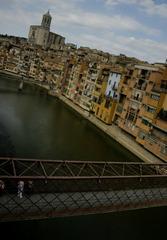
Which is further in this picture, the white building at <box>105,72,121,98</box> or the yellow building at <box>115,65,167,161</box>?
the white building at <box>105,72,121,98</box>

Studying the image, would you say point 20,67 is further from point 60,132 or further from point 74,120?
point 60,132

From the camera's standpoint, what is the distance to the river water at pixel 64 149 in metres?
23.5

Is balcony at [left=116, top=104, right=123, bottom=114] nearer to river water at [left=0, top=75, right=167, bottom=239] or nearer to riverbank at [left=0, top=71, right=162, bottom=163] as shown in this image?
riverbank at [left=0, top=71, right=162, bottom=163]

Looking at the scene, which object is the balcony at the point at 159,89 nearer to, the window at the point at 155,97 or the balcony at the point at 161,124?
the window at the point at 155,97

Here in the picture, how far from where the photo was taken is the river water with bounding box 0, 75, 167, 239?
23469 mm

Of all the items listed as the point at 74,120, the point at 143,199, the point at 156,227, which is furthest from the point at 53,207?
the point at 74,120

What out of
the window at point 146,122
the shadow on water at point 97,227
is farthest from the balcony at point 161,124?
the shadow on water at point 97,227

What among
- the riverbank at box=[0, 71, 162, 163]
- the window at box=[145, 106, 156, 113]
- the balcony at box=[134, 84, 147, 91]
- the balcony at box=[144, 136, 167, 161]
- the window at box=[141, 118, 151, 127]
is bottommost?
the riverbank at box=[0, 71, 162, 163]

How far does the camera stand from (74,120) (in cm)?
7225

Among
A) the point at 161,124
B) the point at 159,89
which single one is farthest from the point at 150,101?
the point at 161,124

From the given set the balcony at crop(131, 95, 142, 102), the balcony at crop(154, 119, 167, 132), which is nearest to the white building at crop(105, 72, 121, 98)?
the balcony at crop(131, 95, 142, 102)

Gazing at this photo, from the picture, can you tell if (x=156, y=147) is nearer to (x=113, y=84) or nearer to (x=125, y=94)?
(x=125, y=94)

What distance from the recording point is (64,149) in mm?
45750

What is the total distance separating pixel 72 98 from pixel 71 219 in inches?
2843
